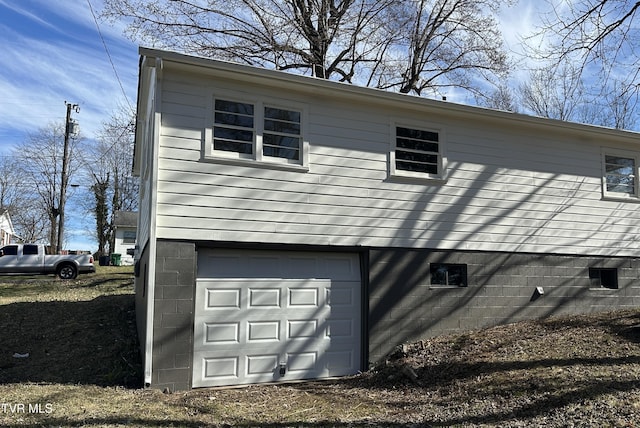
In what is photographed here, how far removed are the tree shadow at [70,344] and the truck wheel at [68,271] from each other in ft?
30.9

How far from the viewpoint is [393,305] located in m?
8.49

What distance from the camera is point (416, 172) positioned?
29.6 ft

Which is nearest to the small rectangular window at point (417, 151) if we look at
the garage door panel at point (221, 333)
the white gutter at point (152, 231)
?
the garage door panel at point (221, 333)

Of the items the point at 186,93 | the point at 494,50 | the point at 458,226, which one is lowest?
the point at 458,226

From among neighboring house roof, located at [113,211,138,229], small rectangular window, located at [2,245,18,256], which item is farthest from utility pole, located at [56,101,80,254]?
small rectangular window, located at [2,245,18,256]

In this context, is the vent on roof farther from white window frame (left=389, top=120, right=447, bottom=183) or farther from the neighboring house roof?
the neighboring house roof

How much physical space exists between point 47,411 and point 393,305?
528 centimetres

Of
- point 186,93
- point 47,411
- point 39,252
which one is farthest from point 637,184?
point 39,252

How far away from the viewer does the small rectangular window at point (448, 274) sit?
8992 millimetres

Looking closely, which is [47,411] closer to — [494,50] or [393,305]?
[393,305]

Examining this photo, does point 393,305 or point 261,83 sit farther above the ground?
point 261,83

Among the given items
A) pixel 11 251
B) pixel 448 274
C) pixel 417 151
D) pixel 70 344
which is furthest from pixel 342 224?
pixel 11 251

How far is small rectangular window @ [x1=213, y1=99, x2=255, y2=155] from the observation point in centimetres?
762

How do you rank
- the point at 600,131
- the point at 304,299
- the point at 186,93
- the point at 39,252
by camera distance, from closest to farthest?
the point at 186,93
the point at 304,299
the point at 600,131
the point at 39,252
